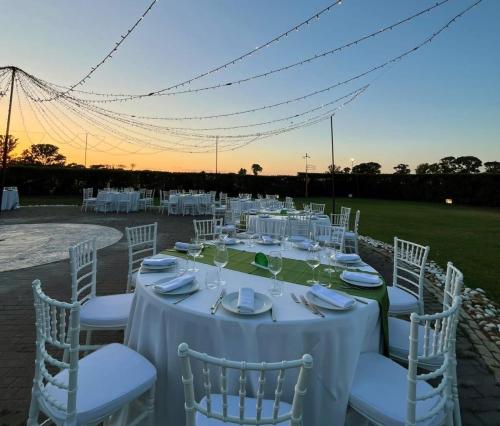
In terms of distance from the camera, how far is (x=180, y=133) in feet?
45.6

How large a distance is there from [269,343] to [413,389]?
673 millimetres

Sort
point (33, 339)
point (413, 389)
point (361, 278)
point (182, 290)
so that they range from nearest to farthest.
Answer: point (413, 389) < point (182, 290) < point (361, 278) < point (33, 339)

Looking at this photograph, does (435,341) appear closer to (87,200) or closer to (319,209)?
(319,209)

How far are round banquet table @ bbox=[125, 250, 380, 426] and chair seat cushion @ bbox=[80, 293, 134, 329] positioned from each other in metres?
0.69

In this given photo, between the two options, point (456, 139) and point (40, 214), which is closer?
point (40, 214)

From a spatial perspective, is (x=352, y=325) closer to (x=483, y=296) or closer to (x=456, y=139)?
(x=483, y=296)

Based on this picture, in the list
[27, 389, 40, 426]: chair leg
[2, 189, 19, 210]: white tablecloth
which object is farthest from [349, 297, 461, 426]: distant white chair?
[2, 189, 19, 210]: white tablecloth

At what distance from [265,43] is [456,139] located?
17.4m

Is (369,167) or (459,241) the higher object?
(369,167)

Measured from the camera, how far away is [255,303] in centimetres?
176

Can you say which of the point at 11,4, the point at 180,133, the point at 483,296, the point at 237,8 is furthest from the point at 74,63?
the point at 483,296

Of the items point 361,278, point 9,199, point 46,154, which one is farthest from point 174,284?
point 46,154

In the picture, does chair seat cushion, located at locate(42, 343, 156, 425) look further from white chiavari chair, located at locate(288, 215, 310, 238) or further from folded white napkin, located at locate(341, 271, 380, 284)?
white chiavari chair, located at locate(288, 215, 310, 238)

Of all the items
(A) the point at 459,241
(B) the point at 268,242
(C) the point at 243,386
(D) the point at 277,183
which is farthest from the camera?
(D) the point at 277,183
